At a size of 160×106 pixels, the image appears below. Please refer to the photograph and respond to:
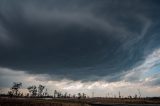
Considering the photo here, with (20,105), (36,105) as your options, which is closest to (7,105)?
(20,105)

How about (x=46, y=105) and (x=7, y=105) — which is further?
(x=46, y=105)

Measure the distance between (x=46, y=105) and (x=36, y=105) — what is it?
3228 millimetres

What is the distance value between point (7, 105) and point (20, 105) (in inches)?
147

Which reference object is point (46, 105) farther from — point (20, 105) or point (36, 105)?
point (20, 105)

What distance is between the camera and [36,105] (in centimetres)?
6022

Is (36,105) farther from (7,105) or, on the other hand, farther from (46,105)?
(7,105)

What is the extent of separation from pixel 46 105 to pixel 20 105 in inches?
309

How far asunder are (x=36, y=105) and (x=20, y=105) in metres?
4.73

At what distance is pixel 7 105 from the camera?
5778 centimetres

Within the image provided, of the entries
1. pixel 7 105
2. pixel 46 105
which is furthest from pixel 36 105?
pixel 7 105

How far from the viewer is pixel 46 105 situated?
61.8 meters

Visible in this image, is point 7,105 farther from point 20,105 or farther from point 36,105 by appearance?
point 36,105

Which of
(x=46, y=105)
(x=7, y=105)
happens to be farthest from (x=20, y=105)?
(x=46, y=105)

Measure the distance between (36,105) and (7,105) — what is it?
8.37 meters
